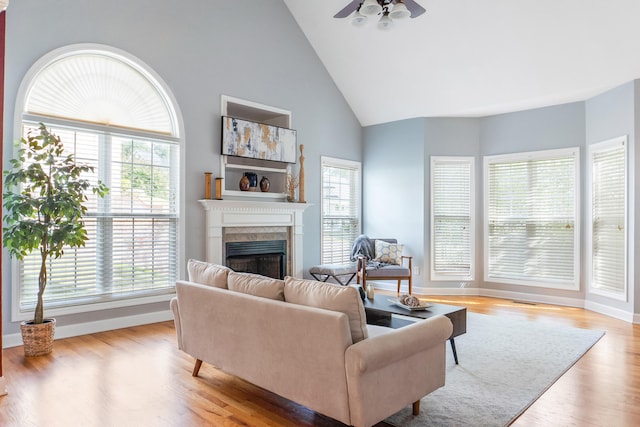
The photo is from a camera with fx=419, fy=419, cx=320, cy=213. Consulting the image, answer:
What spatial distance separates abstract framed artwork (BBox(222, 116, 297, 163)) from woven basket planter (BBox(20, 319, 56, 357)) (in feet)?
8.99

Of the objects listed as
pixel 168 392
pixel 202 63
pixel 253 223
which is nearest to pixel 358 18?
pixel 202 63

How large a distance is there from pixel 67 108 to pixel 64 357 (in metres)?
2.40

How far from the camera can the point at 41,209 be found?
141 inches

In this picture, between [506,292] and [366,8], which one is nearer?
[366,8]

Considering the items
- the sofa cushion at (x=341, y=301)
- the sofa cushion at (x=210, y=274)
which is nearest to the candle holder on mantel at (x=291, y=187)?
the sofa cushion at (x=210, y=274)

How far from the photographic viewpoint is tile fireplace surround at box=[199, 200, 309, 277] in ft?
17.0

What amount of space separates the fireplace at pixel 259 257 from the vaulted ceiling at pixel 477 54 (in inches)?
116

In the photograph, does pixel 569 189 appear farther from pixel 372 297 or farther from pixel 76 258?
pixel 76 258

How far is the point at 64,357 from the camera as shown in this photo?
140 inches

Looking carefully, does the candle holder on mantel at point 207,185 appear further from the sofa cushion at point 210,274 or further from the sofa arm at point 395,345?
the sofa arm at point 395,345

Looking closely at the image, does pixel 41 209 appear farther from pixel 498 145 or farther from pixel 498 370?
pixel 498 145

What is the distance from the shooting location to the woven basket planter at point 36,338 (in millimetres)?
3553

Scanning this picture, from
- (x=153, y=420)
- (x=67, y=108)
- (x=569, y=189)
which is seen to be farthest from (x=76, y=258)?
(x=569, y=189)

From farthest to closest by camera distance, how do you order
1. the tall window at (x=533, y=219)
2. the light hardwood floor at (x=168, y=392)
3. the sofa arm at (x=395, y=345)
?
the tall window at (x=533, y=219)
the light hardwood floor at (x=168, y=392)
the sofa arm at (x=395, y=345)
